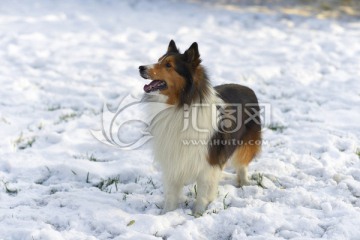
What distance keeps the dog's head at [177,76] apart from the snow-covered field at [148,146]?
2.58 feet

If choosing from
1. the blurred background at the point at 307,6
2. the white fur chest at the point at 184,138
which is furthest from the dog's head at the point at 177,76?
the blurred background at the point at 307,6

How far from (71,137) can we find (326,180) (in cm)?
242

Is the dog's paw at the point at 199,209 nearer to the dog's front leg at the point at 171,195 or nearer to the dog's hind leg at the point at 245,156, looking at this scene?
the dog's front leg at the point at 171,195

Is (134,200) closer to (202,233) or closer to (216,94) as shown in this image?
(202,233)

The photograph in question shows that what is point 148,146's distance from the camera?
4590mm

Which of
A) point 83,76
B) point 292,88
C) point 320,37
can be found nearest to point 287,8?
point 320,37

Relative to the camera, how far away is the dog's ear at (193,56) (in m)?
3.46

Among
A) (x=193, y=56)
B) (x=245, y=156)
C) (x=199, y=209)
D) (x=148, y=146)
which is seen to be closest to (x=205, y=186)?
(x=199, y=209)

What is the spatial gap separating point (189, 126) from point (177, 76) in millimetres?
357

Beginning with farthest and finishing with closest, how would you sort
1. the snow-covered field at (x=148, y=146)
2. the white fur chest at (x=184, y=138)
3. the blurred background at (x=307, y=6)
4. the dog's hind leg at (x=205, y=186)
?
the blurred background at (x=307, y=6) < the dog's hind leg at (x=205, y=186) < the white fur chest at (x=184, y=138) < the snow-covered field at (x=148, y=146)

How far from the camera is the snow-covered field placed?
3.43m

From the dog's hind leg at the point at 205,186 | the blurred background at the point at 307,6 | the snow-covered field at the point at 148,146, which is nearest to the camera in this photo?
the snow-covered field at the point at 148,146

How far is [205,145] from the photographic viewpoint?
3627 mm

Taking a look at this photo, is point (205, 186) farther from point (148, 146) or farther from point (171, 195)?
point (148, 146)
